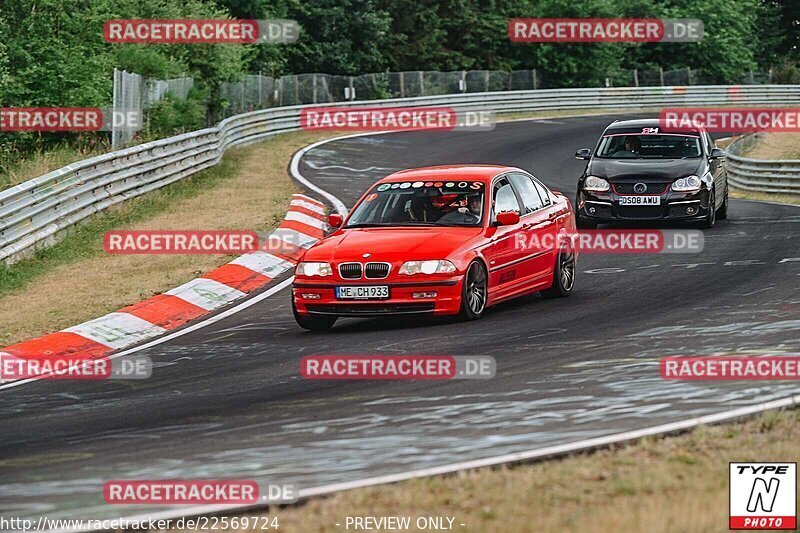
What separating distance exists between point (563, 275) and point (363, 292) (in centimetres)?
286

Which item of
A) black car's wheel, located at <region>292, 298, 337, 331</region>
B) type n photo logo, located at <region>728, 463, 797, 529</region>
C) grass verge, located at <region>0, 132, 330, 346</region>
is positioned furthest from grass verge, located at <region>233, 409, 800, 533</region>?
grass verge, located at <region>0, 132, 330, 346</region>

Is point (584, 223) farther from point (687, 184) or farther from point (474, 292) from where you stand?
point (474, 292)

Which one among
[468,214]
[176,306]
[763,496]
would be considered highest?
[468,214]

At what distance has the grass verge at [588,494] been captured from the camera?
595 centimetres

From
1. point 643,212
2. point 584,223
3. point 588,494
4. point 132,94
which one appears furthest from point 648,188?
point 588,494

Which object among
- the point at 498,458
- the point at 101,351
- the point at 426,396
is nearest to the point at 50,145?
the point at 101,351

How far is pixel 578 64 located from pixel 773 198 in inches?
1366

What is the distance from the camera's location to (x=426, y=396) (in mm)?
9164

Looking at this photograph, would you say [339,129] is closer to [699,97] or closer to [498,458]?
[699,97]

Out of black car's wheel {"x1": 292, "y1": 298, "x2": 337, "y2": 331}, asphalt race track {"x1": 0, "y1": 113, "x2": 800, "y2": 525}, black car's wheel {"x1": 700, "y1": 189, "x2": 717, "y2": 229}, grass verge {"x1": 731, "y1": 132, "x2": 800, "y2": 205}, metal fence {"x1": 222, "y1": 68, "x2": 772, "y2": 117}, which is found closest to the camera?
asphalt race track {"x1": 0, "y1": 113, "x2": 800, "y2": 525}

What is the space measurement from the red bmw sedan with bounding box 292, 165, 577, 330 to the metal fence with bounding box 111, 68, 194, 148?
12636mm

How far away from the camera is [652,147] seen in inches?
819

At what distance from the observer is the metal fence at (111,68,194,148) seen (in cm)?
2623

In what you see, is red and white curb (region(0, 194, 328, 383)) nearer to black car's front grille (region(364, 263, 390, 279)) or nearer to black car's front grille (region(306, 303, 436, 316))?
black car's front grille (region(306, 303, 436, 316))
